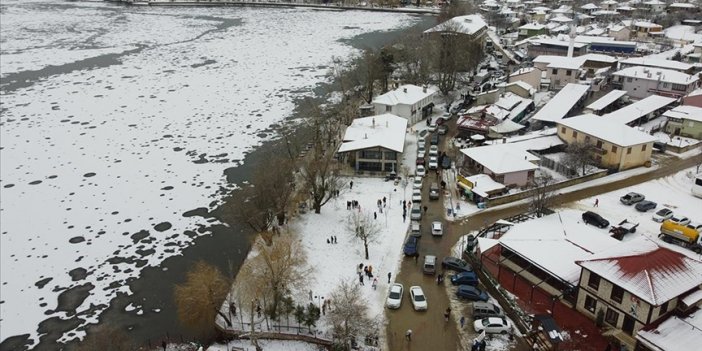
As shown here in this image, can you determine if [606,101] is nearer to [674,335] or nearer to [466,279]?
[466,279]

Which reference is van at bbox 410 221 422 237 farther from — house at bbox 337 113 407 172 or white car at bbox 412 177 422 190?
house at bbox 337 113 407 172

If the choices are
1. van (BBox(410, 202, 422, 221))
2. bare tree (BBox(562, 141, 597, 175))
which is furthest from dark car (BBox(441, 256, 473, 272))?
bare tree (BBox(562, 141, 597, 175))

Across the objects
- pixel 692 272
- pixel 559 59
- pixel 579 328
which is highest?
pixel 559 59

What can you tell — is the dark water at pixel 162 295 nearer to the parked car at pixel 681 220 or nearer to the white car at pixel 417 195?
the white car at pixel 417 195

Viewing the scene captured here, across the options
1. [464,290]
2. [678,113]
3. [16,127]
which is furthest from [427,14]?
[464,290]

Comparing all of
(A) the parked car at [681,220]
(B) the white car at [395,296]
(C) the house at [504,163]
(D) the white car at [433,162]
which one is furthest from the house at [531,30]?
(B) the white car at [395,296]

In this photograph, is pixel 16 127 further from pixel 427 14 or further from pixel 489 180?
pixel 427 14

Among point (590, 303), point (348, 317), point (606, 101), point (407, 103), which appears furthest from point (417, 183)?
point (606, 101)
